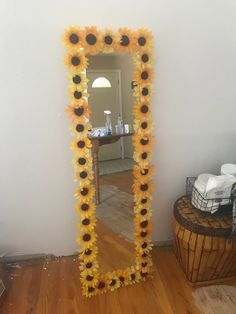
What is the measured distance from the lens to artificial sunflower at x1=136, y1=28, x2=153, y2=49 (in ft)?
4.46

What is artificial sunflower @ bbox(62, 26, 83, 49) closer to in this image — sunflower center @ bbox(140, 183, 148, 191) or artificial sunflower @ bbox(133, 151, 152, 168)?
artificial sunflower @ bbox(133, 151, 152, 168)

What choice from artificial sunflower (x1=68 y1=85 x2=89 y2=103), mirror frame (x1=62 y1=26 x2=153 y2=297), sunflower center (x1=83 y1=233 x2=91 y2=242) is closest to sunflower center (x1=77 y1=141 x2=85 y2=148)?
mirror frame (x1=62 y1=26 x2=153 y2=297)

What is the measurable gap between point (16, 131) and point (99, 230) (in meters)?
0.85

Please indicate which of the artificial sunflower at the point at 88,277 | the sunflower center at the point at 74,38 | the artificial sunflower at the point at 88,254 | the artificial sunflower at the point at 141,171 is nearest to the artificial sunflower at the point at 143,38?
the sunflower center at the point at 74,38

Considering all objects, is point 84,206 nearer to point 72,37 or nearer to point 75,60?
point 75,60

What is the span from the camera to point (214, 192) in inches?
59.0

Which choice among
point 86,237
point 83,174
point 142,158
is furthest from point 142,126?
point 86,237

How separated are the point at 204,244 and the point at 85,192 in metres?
0.77

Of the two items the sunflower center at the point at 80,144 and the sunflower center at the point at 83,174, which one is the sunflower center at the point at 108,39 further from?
the sunflower center at the point at 83,174

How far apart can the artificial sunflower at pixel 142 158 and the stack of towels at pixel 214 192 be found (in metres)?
0.39

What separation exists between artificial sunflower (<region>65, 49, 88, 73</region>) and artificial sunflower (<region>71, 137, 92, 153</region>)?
0.37m

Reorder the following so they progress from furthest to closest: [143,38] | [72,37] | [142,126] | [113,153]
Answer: [113,153]
[142,126]
[143,38]
[72,37]

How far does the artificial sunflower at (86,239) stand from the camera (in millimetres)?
1499

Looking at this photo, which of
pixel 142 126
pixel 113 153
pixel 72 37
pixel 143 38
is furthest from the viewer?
pixel 113 153
